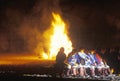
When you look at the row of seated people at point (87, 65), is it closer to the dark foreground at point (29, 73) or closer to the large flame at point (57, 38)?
the dark foreground at point (29, 73)

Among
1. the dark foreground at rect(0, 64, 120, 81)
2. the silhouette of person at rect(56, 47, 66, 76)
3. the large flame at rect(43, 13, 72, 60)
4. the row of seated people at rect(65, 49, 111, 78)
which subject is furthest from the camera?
the large flame at rect(43, 13, 72, 60)

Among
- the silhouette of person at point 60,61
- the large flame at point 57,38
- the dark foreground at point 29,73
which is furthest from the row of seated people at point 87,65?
the large flame at point 57,38

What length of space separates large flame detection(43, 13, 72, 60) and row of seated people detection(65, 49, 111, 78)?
318 inches

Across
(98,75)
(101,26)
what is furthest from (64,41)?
(98,75)

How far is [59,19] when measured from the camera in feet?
137

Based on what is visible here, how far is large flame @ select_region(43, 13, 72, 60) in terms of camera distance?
124 ft

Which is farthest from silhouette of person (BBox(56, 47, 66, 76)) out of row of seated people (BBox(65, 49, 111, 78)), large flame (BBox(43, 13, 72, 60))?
large flame (BBox(43, 13, 72, 60))

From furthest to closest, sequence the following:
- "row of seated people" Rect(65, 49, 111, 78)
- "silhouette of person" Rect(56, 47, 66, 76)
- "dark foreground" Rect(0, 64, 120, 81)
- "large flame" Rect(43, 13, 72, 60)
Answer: "large flame" Rect(43, 13, 72, 60)
"silhouette of person" Rect(56, 47, 66, 76)
"row of seated people" Rect(65, 49, 111, 78)
"dark foreground" Rect(0, 64, 120, 81)

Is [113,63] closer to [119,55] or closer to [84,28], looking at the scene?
[119,55]

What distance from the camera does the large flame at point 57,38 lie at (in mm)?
37919

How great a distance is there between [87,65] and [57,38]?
447 inches

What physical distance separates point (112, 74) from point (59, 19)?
15.0 meters

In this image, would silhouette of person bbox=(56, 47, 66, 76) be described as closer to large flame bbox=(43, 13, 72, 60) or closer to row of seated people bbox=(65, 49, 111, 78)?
row of seated people bbox=(65, 49, 111, 78)

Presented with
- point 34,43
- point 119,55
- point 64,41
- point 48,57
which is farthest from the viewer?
point 34,43
